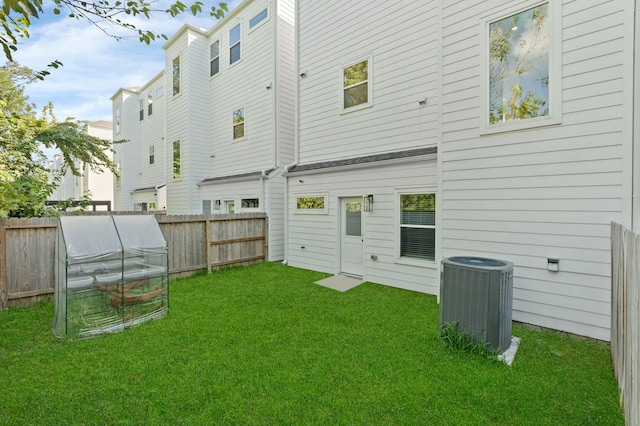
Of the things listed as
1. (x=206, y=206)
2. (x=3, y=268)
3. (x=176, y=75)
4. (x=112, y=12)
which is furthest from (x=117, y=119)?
(x=112, y=12)

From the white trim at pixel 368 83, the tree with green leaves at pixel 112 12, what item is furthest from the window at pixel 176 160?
the tree with green leaves at pixel 112 12

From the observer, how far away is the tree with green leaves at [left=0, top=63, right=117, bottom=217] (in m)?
5.97

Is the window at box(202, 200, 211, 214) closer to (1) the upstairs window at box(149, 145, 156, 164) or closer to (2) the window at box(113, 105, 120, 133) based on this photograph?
(1) the upstairs window at box(149, 145, 156, 164)

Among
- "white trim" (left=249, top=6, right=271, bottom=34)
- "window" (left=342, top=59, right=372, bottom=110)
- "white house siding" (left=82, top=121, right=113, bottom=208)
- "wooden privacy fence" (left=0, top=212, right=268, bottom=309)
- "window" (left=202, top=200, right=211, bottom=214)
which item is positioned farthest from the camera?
"white house siding" (left=82, top=121, right=113, bottom=208)

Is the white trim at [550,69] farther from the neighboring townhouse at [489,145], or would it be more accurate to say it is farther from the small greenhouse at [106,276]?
→ the small greenhouse at [106,276]

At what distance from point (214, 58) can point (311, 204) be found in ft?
27.9

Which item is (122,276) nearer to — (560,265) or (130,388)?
(130,388)

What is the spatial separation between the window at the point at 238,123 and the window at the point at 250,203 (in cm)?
248

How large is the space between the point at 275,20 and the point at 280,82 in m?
1.98

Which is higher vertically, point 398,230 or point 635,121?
point 635,121

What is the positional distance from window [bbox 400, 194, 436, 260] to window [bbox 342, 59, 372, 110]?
2.70 meters

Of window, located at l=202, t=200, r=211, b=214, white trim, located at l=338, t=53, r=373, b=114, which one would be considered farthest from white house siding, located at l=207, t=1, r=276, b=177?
white trim, located at l=338, t=53, r=373, b=114

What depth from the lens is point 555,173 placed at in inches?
167

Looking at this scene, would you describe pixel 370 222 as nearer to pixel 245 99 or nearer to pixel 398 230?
pixel 398 230
